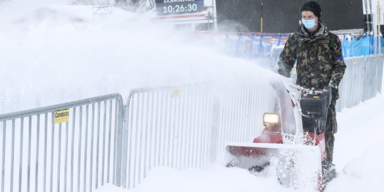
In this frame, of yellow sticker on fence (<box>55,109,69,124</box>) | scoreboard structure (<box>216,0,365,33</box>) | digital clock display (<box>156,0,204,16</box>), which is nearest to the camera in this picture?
yellow sticker on fence (<box>55,109,69,124</box>)

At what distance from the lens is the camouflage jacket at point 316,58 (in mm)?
4016

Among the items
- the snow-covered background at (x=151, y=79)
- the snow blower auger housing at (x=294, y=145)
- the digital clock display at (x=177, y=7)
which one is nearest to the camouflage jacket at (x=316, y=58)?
the snow-covered background at (x=151, y=79)

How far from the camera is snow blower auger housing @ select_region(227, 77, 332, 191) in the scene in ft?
10.9

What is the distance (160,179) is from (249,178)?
2.91 feet

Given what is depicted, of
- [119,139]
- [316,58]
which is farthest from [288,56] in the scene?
[119,139]

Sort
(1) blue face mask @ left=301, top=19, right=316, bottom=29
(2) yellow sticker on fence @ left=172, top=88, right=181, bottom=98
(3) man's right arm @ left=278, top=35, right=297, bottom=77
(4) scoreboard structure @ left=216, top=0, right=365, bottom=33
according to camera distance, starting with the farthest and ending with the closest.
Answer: (4) scoreboard structure @ left=216, top=0, right=365, bottom=33 < (3) man's right arm @ left=278, top=35, right=297, bottom=77 < (2) yellow sticker on fence @ left=172, top=88, right=181, bottom=98 < (1) blue face mask @ left=301, top=19, right=316, bottom=29

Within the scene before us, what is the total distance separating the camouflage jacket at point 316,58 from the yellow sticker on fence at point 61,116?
2292 mm

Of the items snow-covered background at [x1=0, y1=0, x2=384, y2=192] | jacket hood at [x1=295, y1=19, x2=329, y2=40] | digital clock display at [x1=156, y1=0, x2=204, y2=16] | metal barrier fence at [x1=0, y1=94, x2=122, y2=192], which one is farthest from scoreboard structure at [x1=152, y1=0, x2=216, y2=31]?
metal barrier fence at [x1=0, y1=94, x2=122, y2=192]

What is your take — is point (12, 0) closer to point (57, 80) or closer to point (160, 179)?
point (57, 80)

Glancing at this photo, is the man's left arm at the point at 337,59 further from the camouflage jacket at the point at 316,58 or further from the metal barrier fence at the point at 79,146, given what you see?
the metal barrier fence at the point at 79,146

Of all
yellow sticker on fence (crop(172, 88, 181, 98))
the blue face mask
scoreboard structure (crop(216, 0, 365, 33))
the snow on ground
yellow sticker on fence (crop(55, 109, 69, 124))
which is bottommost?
the snow on ground

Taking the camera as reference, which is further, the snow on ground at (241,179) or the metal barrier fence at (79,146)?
the snow on ground at (241,179)

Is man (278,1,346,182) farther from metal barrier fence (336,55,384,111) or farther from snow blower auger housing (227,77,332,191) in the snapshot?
metal barrier fence (336,55,384,111)

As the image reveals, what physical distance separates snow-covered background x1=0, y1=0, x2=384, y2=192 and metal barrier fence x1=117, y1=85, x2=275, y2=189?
0.15m
